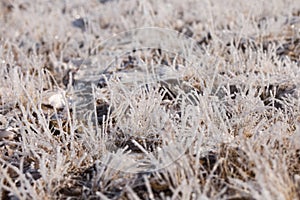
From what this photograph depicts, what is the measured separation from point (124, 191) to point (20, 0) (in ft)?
16.1

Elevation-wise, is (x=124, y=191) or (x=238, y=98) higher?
(x=238, y=98)

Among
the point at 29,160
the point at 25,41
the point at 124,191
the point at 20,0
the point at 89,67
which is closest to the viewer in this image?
the point at 124,191

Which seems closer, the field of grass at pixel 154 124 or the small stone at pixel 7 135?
the field of grass at pixel 154 124

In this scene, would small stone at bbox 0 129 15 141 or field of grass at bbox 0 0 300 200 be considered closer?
field of grass at bbox 0 0 300 200

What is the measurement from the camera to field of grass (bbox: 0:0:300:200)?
1602 millimetres

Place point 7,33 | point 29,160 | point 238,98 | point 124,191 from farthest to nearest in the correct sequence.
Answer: point 7,33
point 238,98
point 29,160
point 124,191

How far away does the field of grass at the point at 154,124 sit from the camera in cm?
160

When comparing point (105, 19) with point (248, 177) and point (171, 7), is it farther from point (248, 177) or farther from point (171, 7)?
point (248, 177)

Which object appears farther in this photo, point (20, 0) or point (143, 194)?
point (20, 0)

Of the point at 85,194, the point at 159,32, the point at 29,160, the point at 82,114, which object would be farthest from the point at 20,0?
the point at 85,194

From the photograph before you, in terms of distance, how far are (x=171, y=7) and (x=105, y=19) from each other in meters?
0.77

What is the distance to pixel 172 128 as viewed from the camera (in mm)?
1837

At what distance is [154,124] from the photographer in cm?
209

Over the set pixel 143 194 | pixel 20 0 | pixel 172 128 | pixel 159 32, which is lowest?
pixel 143 194
